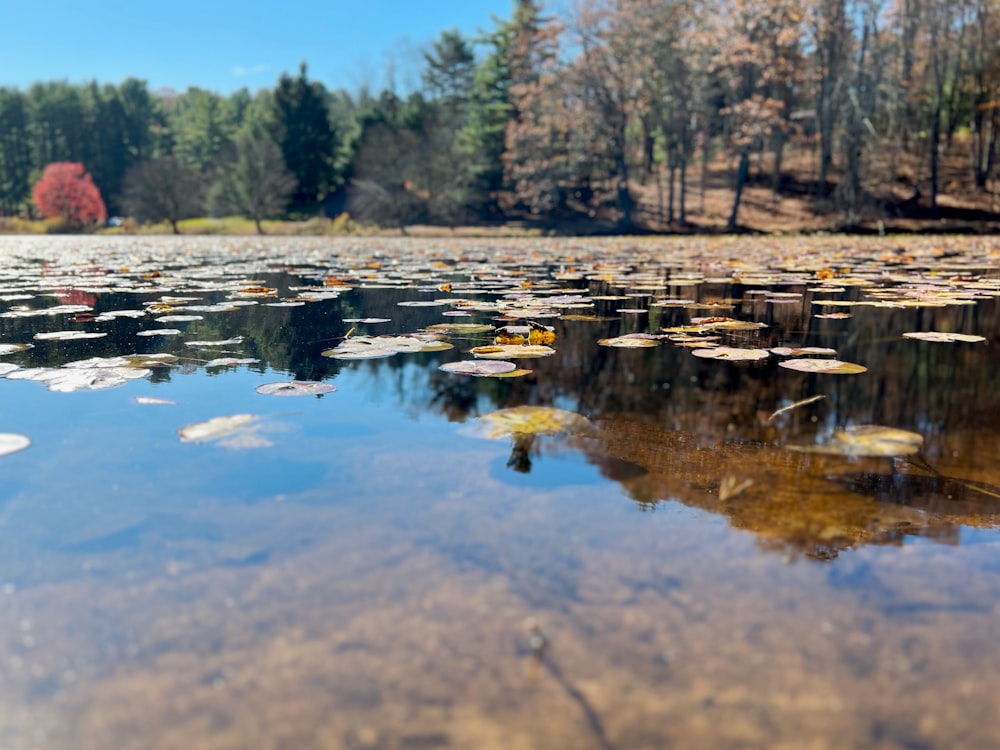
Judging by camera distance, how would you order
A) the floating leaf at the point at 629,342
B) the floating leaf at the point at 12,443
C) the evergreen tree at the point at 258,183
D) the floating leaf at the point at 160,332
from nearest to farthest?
the floating leaf at the point at 12,443
the floating leaf at the point at 629,342
the floating leaf at the point at 160,332
the evergreen tree at the point at 258,183

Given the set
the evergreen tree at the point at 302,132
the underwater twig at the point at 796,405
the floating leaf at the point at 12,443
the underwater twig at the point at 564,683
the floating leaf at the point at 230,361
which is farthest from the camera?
the evergreen tree at the point at 302,132

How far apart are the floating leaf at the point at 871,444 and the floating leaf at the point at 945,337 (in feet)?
4.42

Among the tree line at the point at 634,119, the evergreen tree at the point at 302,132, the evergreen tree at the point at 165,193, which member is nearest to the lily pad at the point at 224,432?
the tree line at the point at 634,119

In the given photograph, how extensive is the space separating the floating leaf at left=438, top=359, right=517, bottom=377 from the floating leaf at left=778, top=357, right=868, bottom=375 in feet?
2.85

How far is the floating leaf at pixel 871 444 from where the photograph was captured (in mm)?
1308

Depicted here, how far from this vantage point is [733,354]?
2.22 metres

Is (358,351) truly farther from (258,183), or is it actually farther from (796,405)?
(258,183)

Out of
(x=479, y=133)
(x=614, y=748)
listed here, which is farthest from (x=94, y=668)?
(x=479, y=133)

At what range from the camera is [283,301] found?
4.06m

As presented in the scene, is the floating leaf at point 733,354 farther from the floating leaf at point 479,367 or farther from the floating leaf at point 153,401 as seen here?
the floating leaf at point 153,401

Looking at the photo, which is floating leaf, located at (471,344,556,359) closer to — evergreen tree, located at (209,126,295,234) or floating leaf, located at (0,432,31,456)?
floating leaf, located at (0,432,31,456)

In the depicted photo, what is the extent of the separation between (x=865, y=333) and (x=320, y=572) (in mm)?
2603

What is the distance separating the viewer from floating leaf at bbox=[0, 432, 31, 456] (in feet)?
4.18

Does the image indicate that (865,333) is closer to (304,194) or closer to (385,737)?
(385,737)
